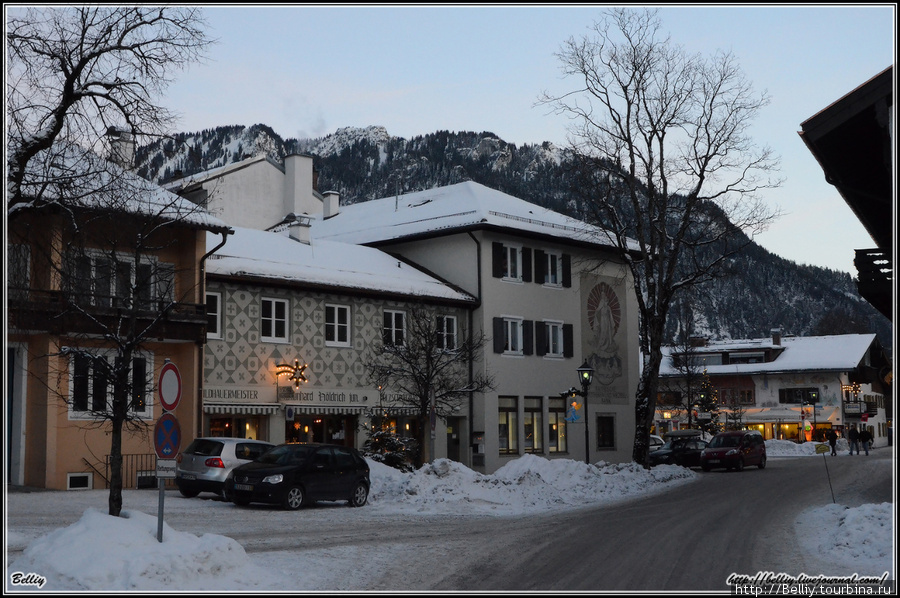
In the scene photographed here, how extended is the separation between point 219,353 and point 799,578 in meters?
22.5

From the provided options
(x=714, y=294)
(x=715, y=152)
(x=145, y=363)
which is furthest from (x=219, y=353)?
(x=714, y=294)

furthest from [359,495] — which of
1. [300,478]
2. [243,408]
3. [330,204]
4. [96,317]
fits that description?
[330,204]

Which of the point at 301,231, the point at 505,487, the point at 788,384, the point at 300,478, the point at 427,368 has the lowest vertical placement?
the point at 505,487

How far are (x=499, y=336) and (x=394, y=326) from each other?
4.97m

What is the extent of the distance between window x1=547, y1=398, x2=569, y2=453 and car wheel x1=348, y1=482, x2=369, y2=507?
765 inches

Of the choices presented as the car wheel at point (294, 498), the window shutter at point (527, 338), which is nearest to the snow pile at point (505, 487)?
the car wheel at point (294, 498)

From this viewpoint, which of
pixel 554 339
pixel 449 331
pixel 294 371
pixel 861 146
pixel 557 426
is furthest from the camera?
pixel 554 339

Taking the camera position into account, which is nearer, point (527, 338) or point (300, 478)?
point (300, 478)

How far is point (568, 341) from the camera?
45.2m

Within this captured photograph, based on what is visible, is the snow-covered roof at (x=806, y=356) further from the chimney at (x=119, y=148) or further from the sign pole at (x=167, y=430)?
the sign pole at (x=167, y=430)

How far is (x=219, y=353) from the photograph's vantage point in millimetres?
31922

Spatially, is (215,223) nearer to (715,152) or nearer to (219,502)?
(219,502)

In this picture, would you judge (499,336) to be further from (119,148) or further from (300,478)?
(119,148)

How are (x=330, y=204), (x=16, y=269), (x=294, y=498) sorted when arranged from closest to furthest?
(x=16, y=269) → (x=294, y=498) → (x=330, y=204)
